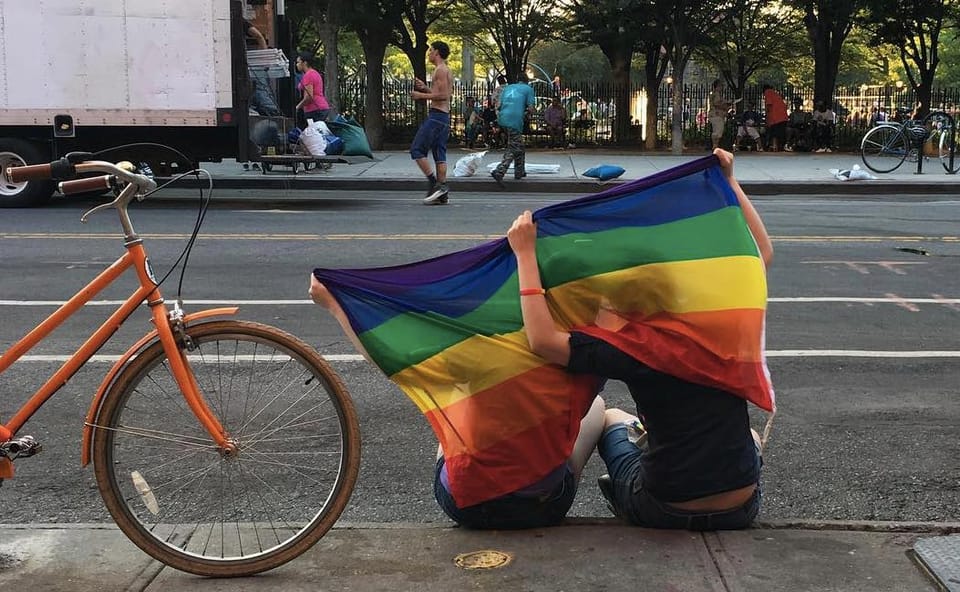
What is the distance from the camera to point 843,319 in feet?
23.2

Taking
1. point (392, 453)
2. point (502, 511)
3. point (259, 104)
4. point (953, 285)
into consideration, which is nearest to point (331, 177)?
point (259, 104)

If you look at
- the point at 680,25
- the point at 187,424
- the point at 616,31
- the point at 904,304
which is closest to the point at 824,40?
the point at 616,31

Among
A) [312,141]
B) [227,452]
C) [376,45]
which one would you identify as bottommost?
[227,452]

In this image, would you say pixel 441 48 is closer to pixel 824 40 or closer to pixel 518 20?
pixel 518 20

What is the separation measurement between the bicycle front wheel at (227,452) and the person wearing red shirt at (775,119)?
22.6 meters

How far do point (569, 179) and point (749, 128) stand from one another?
30.4 feet

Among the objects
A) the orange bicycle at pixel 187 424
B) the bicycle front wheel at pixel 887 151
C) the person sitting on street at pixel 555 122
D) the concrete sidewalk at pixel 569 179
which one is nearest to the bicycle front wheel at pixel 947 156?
the concrete sidewalk at pixel 569 179

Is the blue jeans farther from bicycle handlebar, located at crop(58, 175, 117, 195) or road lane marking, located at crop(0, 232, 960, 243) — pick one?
bicycle handlebar, located at crop(58, 175, 117, 195)

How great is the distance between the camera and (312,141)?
51.4 ft

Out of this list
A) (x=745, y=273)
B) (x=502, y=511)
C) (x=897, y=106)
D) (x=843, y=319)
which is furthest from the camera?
(x=897, y=106)

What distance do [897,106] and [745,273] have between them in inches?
1158

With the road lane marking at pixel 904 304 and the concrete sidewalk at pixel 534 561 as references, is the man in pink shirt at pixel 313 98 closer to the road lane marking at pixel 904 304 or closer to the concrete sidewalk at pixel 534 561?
the road lane marking at pixel 904 304

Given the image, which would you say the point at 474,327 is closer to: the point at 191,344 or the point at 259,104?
the point at 191,344

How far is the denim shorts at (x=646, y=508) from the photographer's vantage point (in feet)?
11.4
